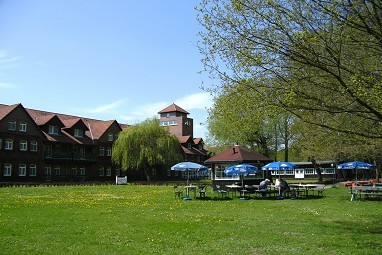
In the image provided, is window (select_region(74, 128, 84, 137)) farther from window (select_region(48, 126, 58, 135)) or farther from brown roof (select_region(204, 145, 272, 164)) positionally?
brown roof (select_region(204, 145, 272, 164))

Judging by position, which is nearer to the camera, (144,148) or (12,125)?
(12,125)

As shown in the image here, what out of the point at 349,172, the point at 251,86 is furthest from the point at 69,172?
the point at 349,172

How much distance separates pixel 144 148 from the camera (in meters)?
52.3

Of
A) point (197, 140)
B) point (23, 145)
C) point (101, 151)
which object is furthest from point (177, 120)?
point (23, 145)

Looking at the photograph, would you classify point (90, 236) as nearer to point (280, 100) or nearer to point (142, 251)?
point (142, 251)

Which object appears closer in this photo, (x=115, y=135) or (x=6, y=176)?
(x=6, y=176)

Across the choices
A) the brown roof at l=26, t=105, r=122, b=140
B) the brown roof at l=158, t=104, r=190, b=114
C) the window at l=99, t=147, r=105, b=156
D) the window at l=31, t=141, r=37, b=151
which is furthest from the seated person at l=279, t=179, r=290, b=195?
the brown roof at l=158, t=104, r=190, b=114

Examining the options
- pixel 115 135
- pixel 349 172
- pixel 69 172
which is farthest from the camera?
pixel 349 172

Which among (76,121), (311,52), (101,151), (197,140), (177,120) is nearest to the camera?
(311,52)

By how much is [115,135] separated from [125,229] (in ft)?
158

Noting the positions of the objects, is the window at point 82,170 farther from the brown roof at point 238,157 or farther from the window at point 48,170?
the brown roof at point 238,157

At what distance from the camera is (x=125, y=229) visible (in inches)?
467

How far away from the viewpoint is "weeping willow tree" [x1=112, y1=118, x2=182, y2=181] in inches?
2061

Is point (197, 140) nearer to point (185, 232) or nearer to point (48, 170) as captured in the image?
point (48, 170)
